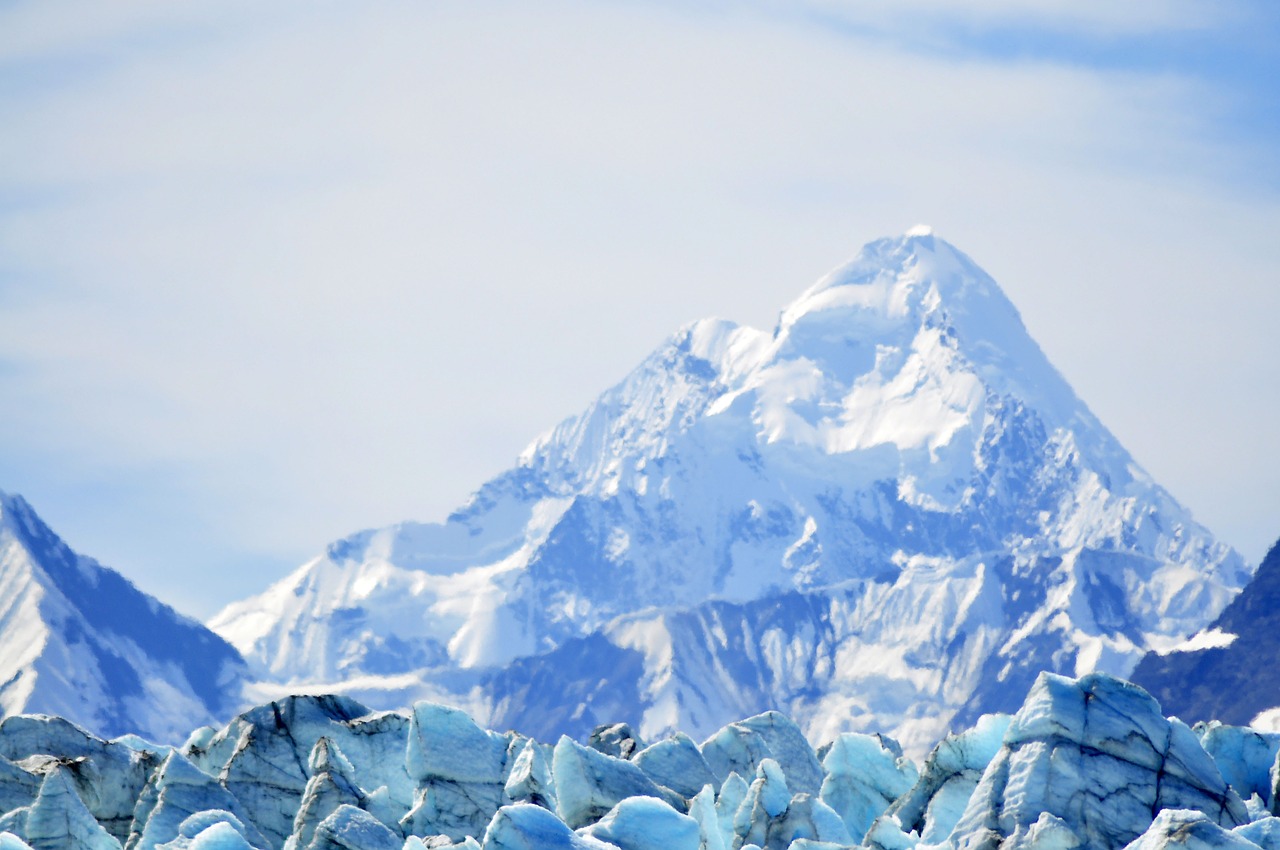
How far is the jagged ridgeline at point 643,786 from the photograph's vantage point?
4312cm

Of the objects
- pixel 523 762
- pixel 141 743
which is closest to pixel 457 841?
pixel 523 762

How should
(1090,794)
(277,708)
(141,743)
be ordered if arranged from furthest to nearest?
(141,743), (277,708), (1090,794)

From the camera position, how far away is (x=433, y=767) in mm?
51219

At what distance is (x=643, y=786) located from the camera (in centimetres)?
5153

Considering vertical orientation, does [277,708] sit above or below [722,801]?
above

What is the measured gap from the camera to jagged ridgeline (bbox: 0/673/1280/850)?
141ft

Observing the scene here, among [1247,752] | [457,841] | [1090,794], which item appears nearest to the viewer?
[1090,794]

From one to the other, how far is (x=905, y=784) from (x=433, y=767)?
14222 mm

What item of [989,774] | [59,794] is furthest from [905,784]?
[59,794]

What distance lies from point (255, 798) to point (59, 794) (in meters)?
6.40

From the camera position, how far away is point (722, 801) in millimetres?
54531

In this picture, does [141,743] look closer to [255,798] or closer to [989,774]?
[255,798]

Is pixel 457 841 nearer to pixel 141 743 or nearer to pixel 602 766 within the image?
pixel 602 766

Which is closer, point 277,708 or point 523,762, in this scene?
point 523,762
